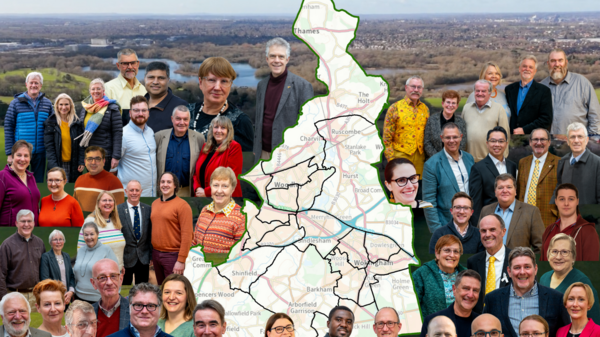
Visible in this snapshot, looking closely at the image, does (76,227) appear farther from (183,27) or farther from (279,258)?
(183,27)

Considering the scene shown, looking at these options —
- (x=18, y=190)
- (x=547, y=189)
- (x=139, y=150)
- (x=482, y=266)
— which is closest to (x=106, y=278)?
(x=139, y=150)

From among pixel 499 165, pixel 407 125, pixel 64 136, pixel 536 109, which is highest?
pixel 536 109

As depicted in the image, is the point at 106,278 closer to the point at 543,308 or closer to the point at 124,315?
the point at 124,315

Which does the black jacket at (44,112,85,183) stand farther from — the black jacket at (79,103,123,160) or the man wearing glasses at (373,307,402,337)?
the man wearing glasses at (373,307,402,337)

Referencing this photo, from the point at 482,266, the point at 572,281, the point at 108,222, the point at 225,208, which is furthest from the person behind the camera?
the point at 108,222

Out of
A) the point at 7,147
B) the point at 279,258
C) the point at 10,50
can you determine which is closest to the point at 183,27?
the point at 10,50

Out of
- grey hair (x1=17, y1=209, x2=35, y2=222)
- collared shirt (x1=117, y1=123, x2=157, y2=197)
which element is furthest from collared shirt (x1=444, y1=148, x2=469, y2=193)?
grey hair (x1=17, y1=209, x2=35, y2=222)

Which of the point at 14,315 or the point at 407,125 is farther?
Answer: the point at 407,125

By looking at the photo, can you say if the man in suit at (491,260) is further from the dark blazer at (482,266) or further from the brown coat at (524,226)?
the brown coat at (524,226)
